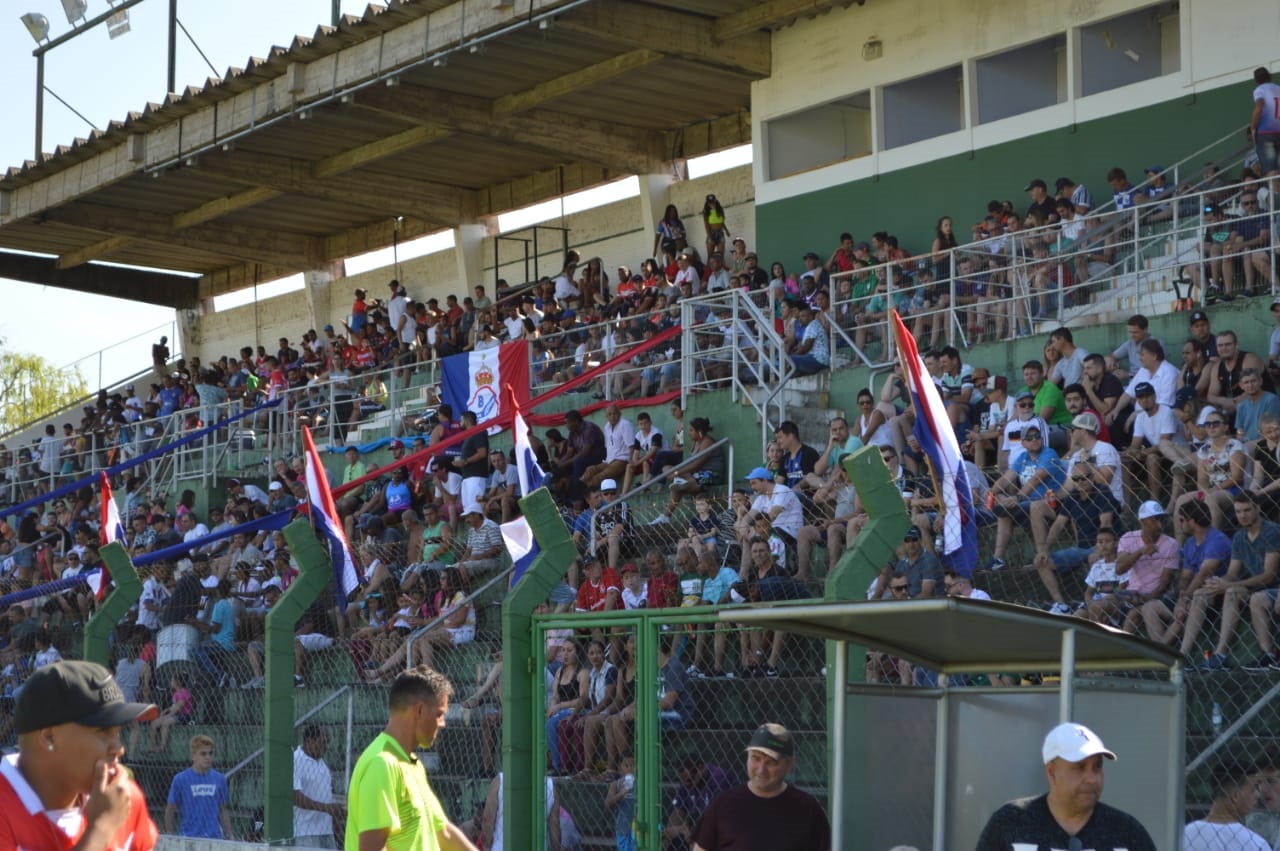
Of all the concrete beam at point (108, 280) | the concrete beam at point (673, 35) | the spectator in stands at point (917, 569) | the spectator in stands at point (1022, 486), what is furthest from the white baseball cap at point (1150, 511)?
the concrete beam at point (108, 280)

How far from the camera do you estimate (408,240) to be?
3170 cm

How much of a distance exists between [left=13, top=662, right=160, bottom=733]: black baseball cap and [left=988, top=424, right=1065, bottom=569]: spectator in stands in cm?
875

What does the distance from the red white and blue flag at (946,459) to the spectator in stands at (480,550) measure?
6.82m

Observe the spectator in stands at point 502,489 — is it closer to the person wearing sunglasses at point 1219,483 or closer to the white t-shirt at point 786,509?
the white t-shirt at point 786,509

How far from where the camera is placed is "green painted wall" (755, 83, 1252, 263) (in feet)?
61.6

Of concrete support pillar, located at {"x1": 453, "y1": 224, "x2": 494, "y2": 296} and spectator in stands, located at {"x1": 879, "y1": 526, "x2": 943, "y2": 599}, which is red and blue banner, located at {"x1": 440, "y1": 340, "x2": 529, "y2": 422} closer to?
concrete support pillar, located at {"x1": 453, "y1": 224, "x2": 494, "y2": 296}

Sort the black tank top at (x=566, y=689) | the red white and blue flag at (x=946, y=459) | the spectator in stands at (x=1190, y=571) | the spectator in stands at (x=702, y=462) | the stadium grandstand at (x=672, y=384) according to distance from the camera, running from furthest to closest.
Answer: the spectator in stands at (x=702, y=462), the black tank top at (x=566, y=689), the stadium grandstand at (x=672, y=384), the spectator in stands at (x=1190, y=571), the red white and blue flag at (x=946, y=459)

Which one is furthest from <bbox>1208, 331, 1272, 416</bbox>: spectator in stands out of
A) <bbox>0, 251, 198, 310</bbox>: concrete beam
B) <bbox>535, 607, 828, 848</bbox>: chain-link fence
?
<bbox>0, 251, 198, 310</bbox>: concrete beam

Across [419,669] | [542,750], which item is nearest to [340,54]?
[542,750]

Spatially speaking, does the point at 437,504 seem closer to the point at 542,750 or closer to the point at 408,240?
the point at 542,750

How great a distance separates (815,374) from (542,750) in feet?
29.3

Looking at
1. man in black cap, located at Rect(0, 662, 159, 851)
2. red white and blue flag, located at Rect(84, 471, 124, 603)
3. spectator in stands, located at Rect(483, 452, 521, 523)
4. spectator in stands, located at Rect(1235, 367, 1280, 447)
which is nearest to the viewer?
man in black cap, located at Rect(0, 662, 159, 851)

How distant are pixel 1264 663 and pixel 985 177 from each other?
38.3ft

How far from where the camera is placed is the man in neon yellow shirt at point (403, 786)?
20.9 feet
